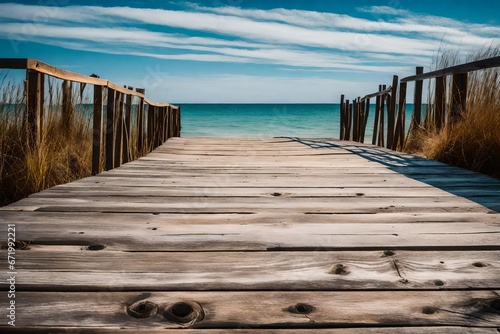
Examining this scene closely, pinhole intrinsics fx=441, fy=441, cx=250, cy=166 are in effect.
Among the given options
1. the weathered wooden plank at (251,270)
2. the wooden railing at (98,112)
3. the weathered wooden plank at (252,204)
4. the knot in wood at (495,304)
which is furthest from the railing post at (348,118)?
the knot in wood at (495,304)

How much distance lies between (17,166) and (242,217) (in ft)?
6.11

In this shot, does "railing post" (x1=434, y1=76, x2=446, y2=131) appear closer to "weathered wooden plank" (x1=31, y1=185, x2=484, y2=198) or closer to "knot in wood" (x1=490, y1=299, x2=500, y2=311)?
"weathered wooden plank" (x1=31, y1=185, x2=484, y2=198)

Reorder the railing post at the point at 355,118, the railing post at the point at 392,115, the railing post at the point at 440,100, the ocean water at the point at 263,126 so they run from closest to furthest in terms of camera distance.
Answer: the railing post at the point at 440,100, the railing post at the point at 392,115, the railing post at the point at 355,118, the ocean water at the point at 263,126

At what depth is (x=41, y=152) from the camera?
2.86 metres

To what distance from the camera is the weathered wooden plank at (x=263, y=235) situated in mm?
1497

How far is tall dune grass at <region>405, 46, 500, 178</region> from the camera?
3.43 m

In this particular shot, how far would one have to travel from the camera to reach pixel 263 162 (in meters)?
4.18

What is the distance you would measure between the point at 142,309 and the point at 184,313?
0.34 ft

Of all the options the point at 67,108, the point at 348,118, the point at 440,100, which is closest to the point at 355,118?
the point at 348,118

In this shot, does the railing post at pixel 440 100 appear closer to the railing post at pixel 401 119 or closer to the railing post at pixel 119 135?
the railing post at pixel 401 119

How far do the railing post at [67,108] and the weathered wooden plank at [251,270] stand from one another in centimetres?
288

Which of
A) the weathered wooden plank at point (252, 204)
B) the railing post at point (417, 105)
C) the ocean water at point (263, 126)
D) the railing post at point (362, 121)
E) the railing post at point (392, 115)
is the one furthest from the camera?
the ocean water at point (263, 126)

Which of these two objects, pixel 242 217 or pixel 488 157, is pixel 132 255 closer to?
pixel 242 217

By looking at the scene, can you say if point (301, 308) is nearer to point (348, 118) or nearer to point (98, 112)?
point (98, 112)
